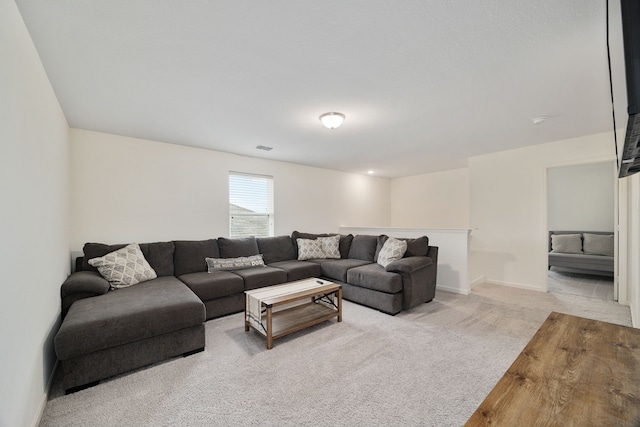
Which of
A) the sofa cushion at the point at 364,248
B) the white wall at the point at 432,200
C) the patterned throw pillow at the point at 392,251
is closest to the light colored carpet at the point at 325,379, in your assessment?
the patterned throw pillow at the point at 392,251

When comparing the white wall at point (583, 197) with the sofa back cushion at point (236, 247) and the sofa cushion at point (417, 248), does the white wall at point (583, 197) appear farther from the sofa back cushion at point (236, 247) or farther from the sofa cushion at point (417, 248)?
the sofa back cushion at point (236, 247)

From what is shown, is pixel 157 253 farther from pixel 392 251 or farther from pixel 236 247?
pixel 392 251

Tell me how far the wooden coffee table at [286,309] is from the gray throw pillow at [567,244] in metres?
5.35

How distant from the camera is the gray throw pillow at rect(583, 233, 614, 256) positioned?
500 centimetres

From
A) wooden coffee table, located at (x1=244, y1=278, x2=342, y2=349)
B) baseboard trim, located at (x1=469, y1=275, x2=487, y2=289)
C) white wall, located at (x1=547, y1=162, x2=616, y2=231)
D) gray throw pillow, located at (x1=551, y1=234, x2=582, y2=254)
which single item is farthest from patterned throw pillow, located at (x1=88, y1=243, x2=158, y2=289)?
gray throw pillow, located at (x1=551, y1=234, x2=582, y2=254)

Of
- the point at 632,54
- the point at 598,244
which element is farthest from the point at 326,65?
the point at 598,244

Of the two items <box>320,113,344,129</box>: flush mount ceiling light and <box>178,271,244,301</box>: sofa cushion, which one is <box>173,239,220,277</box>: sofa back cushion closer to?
<box>178,271,244,301</box>: sofa cushion

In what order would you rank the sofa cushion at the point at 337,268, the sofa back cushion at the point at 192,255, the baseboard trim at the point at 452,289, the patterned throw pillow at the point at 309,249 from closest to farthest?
the sofa back cushion at the point at 192,255 → the sofa cushion at the point at 337,268 → the baseboard trim at the point at 452,289 → the patterned throw pillow at the point at 309,249

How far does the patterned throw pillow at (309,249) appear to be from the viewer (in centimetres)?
467

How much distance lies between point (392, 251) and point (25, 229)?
3.54 m

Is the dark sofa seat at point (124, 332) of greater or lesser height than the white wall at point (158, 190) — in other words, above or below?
below

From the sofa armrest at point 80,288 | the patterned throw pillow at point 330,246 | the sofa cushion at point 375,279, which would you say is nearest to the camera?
the sofa armrest at point 80,288

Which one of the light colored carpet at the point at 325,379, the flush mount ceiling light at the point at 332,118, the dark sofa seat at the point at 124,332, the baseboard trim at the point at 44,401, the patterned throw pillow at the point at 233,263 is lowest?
the light colored carpet at the point at 325,379

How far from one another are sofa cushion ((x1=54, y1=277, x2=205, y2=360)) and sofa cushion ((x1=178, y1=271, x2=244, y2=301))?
41 cm
